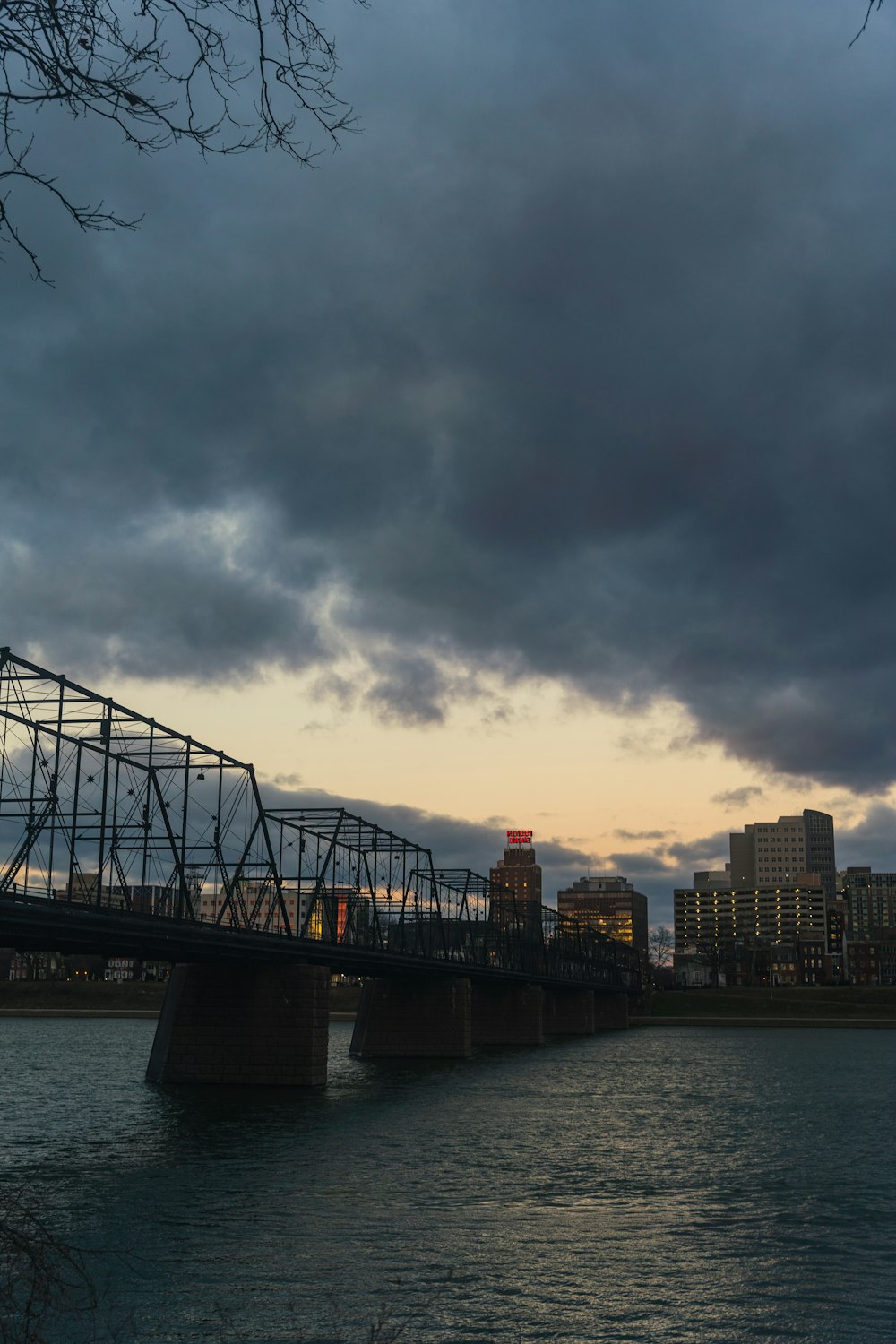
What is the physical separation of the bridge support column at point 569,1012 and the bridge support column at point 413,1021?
58.6 meters

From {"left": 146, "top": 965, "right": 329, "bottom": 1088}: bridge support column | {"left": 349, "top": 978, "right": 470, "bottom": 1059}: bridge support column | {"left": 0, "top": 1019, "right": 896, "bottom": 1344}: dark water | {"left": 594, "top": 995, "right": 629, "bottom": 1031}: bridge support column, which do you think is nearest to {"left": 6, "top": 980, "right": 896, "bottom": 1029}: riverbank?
{"left": 594, "top": 995, "right": 629, "bottom": 1031}: bridge support column

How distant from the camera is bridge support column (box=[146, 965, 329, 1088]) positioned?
218 ft

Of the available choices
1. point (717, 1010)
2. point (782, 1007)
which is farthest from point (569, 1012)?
point (782, 1007)

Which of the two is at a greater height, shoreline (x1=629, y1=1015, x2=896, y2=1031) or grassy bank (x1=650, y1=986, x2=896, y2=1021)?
grassy bank (x1=650, y1=986, x2=896, y2=1021)

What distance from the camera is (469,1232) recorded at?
100ft

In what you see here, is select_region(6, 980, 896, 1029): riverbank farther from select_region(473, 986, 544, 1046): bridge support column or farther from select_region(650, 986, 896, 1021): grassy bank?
select_region(473, 986, 544, 1046): bridge support column

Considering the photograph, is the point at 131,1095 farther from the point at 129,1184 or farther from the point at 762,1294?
the point at 762,1294

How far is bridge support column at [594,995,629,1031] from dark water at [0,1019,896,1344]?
10774cm

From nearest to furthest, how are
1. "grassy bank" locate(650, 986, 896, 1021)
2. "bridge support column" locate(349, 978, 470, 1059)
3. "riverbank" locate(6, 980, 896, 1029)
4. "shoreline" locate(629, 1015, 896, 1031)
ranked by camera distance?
1. "bridge support column" locate(349, 978, 470, 1059)
2. "shoreline" locate(629, 1015, 896, 1031)
3. "riverbank" locate(6, 980, 896, 1029)
4. "grassy bank" locate(650, 986, 896, 1021)

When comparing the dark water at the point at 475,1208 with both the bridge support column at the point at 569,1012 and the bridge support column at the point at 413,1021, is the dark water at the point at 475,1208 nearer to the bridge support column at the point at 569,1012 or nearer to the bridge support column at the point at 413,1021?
the bridge support column at the point at 413,1021

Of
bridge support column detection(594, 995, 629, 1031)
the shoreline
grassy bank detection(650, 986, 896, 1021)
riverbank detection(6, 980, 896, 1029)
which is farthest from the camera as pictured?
Answer: bridge support column detection(594, 995, 629, 1031)

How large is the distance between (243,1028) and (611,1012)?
403 feet

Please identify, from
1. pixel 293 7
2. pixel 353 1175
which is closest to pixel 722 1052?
pixel 353 1175

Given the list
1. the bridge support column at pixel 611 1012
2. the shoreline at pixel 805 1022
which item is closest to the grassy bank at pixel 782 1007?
the shoreline at pixel 805 1022
